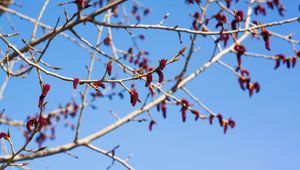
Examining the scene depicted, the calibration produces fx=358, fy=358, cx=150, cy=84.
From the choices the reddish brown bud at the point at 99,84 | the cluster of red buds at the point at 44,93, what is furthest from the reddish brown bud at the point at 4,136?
the reddish brown bud at the point at 99,84

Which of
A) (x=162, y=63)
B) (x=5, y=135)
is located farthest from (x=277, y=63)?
(x=5, y=135)

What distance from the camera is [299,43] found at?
173 inches

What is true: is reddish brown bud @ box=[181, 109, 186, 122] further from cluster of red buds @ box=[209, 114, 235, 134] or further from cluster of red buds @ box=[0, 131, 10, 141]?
cluster of red buds @ box=[0, 131, 10, 141]

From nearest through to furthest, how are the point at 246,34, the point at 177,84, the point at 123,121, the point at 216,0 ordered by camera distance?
the point at 123,121 < the point at 177,84 < the point at 216,0 < the point at 246,34

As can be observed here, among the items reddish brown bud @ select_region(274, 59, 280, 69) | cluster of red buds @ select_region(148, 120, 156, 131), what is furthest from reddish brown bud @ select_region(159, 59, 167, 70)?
reddish brown bud @ select_region(274, 59, 280, 69)

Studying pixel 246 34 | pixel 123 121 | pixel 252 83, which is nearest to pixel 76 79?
pixel 123 121

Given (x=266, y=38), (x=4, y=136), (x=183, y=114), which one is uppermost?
(x=266, y=38)

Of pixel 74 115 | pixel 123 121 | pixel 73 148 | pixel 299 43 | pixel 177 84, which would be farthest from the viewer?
pixel 74 115

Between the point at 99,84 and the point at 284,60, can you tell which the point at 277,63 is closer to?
the point at 284,60

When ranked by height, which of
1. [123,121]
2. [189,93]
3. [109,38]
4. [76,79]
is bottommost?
[76,79]

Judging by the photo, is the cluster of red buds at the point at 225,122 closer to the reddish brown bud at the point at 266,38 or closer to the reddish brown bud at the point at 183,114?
the reddish brown bud at the point at 183,114

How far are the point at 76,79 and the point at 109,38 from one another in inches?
126

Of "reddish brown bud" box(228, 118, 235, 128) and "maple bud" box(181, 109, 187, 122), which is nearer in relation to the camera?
"maple bud" box(181, 109, 187, 122)

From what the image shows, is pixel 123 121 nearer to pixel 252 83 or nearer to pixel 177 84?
pixel 177 84
